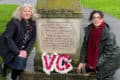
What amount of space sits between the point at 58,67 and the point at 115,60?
1071mm

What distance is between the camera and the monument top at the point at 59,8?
30.7ft

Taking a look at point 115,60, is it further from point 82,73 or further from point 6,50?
point 6,50

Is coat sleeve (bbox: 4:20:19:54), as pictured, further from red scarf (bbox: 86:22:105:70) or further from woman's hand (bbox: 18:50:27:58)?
red scarf (bbox: 86:22:105:70)

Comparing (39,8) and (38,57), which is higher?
(39,8)

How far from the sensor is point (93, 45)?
29.9 feet

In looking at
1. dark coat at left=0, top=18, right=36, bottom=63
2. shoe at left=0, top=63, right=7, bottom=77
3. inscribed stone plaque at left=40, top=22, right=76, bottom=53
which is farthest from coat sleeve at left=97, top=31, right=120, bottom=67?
shoe at left=0, top=63, right=7, bottom=77

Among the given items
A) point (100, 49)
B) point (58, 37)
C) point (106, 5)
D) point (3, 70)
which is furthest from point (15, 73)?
point (106, 5)

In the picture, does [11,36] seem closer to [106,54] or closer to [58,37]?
[58,37]

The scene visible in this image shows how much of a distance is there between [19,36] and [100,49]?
1.42m

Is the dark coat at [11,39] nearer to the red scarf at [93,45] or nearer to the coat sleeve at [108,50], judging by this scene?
the red scarf at [93,45]

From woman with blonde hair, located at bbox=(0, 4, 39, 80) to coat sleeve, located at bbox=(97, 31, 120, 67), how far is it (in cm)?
125

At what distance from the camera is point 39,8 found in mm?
9414

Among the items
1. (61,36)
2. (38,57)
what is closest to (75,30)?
(61,36)

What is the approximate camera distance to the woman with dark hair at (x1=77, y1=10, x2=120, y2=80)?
9062 mm
